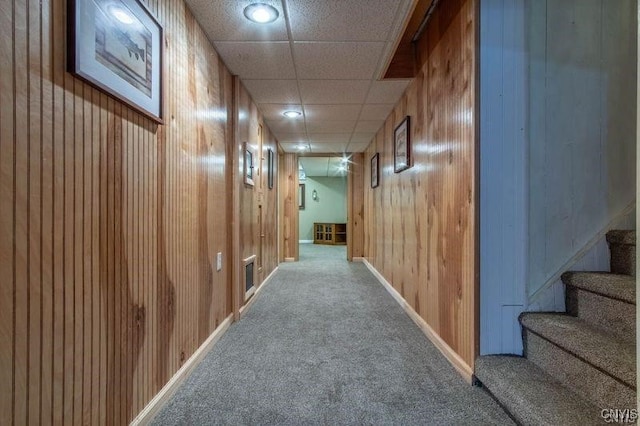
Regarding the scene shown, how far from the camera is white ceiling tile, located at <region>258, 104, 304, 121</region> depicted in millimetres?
3452

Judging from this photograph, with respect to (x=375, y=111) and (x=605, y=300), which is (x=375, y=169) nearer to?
(x=375, y=111)

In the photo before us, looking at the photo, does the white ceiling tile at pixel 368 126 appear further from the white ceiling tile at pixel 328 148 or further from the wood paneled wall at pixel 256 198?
the wood paneled wall at pixel 256 198

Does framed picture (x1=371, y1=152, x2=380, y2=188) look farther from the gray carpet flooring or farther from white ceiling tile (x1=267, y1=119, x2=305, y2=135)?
the gray carpet flooring

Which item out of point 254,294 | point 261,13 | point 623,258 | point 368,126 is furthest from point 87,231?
point 368,126

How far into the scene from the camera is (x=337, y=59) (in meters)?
2.35

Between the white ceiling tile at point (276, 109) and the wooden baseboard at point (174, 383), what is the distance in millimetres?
2377

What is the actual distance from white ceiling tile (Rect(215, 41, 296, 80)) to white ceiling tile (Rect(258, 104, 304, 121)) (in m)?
0.74

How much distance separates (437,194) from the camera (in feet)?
7.03

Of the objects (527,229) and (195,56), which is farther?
(195,56)

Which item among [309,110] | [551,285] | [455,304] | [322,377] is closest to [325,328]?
[322,377]

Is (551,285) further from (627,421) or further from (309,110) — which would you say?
(309,110)

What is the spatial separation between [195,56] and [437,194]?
1812mm

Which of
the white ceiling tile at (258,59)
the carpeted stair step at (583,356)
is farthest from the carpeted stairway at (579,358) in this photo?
the white ceiling tile at (258,59)

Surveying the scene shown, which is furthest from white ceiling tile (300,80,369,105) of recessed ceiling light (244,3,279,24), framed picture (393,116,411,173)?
recessed ceiling light (244,3,279,24)
